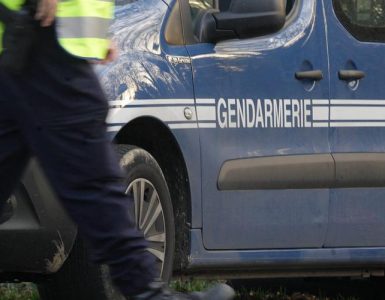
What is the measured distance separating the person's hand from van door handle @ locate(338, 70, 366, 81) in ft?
10.4

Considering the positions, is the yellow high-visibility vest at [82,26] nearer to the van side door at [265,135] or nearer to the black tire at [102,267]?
the black tire at [102,267]

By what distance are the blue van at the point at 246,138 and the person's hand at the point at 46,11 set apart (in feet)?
5.29

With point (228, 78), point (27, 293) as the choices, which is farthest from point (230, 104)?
point (27, 293)

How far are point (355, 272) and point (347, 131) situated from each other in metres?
0.82

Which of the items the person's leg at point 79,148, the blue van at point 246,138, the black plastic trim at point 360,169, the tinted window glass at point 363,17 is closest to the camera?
the person's leg at point 79,148

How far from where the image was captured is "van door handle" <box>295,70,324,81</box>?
622 centimetres

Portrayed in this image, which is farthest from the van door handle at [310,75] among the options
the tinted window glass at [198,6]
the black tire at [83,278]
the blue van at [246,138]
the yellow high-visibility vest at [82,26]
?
the yellow high-visibility vest at [82,26]

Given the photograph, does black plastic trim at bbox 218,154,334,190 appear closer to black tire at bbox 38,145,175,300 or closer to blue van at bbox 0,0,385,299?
blue van at bbox 0,0,385,299

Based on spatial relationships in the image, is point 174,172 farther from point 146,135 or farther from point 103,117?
point 103,117

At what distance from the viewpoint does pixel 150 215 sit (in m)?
5.52

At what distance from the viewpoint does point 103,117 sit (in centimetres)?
345

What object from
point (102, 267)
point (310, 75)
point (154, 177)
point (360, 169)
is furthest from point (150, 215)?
point (360, 169)

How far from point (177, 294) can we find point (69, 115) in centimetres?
62

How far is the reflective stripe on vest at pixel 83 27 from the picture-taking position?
3.41 metres
